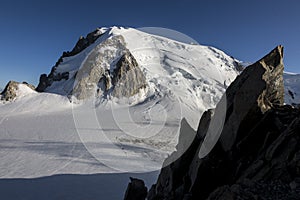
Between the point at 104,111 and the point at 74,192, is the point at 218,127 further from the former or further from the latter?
the point at 104,111

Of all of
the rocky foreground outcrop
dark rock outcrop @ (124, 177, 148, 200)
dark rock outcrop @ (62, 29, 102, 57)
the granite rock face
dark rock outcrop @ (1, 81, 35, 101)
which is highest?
dark rock outcrop @ (62, 29, 102, 57)

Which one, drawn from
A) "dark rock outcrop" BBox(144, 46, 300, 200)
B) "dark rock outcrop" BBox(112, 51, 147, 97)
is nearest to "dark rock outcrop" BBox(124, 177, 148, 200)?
"dark rock outcrop" BBox(144, 46, 300, 200)

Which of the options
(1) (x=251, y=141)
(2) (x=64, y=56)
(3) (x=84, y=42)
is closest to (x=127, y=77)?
(2) (x=64, y=56)

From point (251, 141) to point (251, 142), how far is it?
0.03 m

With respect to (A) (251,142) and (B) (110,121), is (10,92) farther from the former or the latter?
(A) (251,142)

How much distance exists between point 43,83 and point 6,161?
4422 cm

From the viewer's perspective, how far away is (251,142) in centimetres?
829

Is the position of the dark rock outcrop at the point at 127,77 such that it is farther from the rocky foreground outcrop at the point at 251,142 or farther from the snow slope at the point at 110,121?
the rocky foreground outcrop at the point at 251,142

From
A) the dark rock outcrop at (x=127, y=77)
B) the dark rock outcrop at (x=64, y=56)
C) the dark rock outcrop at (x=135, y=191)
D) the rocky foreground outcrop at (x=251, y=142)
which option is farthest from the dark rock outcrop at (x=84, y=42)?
the rocky foreground outcrop at (x=251, y=142)

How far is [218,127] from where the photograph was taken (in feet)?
30.9

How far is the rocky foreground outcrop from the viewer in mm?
6375

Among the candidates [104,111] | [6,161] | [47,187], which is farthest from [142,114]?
[47,187]

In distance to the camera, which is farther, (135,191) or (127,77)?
(127,77)

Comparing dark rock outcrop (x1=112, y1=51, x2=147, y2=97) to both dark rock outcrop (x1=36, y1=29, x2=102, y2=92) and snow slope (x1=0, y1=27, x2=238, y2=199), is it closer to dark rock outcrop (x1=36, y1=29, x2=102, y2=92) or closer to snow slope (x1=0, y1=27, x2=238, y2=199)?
snow slope (x1=0, y1=27, x2=238, y2=199)
